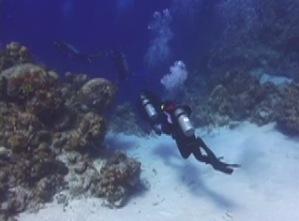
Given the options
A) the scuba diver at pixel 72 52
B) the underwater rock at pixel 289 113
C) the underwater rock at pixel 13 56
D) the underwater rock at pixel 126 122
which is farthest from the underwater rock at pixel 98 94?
the underwater rock at pixel 289 113

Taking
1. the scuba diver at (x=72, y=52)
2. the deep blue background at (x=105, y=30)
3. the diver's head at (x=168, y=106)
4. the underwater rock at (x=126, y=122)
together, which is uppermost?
the deep blue background at (x=105, y=30)

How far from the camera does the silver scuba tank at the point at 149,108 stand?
974cm

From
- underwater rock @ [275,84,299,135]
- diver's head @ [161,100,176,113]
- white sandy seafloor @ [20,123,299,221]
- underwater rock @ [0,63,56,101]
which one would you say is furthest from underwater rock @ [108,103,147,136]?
diver's head @ [161,100,176,113]

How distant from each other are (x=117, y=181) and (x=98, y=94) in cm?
334

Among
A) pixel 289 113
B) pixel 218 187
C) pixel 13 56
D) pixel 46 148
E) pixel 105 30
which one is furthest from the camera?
pixel 105 30

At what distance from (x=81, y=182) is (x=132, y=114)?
6.30m

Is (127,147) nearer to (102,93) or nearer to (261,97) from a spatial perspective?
(102,93)

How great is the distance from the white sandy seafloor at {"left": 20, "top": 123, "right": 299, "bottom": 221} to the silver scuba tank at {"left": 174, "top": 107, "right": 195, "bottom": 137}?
1.70 m

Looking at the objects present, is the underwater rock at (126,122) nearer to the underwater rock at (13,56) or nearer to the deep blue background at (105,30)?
the underwater rock at (13,56)

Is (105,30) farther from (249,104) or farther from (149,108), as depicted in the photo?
(149,108)

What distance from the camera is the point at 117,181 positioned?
30.3ft

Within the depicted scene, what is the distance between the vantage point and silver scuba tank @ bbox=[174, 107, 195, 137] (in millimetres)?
8539

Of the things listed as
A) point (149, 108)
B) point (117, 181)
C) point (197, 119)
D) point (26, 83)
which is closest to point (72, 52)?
point (197, 119)

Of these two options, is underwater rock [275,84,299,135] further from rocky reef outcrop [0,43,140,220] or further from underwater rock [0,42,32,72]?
→ underwater rock [0,42,32,72]
